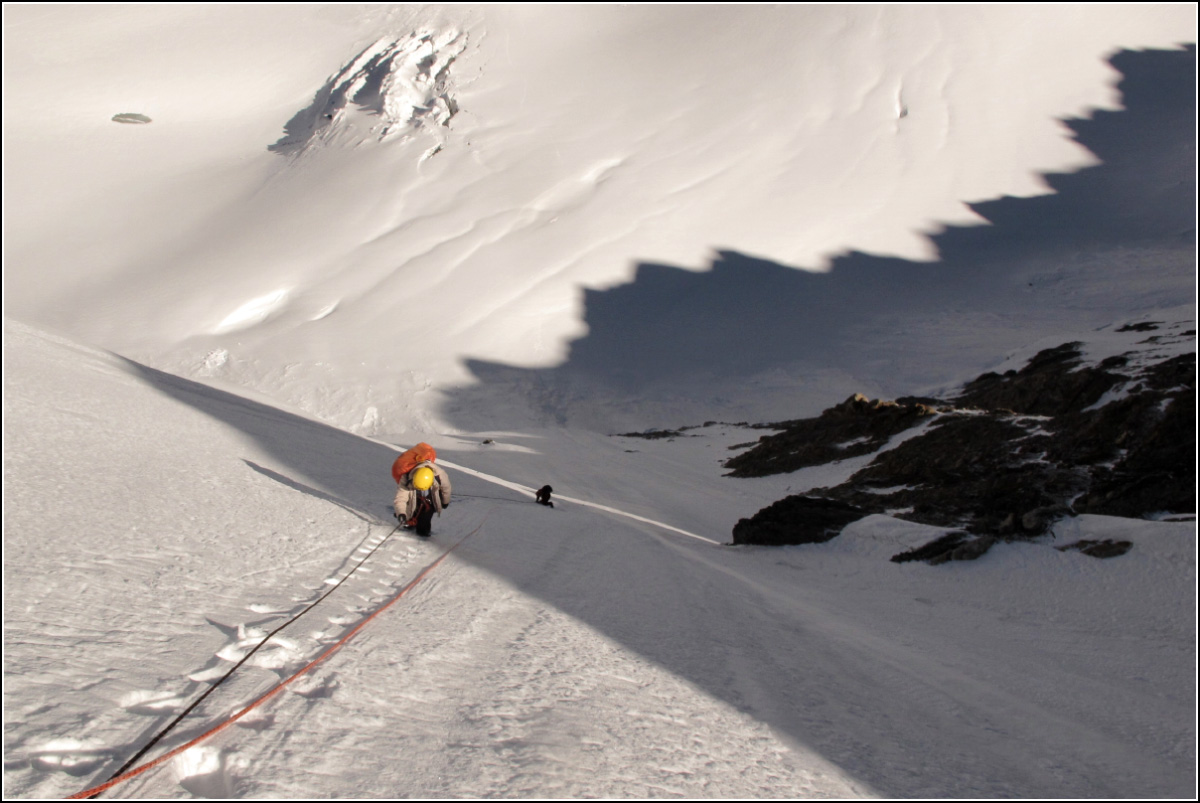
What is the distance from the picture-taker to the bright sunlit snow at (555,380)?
2.42 meters

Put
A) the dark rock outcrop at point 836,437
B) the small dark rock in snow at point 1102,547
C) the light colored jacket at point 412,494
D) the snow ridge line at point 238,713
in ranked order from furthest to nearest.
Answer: the dark rock outcrop at point 836,437 < the small dark rock in snow at point 1102,547 < the light colored jacket at point 412,494 < the snow ridge line at point 238,713

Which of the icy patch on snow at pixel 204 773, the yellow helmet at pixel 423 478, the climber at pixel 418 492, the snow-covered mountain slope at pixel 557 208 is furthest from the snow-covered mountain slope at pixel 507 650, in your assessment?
the snow-covered mountain slope at pixel 557 208

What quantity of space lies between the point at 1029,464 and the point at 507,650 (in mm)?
8548

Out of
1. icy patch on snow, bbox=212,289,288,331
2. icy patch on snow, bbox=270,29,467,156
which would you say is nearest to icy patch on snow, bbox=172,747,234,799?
icy patch on snow, bbox=212,289,288,331

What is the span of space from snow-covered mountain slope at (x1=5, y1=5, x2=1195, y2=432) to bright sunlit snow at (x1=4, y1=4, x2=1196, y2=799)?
0.89ft

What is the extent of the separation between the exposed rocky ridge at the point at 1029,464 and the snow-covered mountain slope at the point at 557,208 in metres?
14.8

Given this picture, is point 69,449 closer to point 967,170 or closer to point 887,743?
point 887,743

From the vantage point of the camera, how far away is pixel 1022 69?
5406 cm

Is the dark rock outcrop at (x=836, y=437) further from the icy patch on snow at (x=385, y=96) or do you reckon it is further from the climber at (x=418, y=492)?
the icy patch on snow at (x=385, y=96)

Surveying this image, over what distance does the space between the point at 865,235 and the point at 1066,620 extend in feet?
129

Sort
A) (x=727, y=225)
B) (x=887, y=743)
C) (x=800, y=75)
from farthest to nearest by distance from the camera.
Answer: (x=800, y=75) → (x=727, y=225) → (x=887, y=743)

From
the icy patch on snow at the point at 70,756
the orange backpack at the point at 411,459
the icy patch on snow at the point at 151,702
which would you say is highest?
the orange backpack at the point at 411,459

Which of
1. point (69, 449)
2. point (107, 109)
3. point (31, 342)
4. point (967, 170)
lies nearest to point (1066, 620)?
point (69, 449)

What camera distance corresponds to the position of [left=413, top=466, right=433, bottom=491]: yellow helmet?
5434mm
